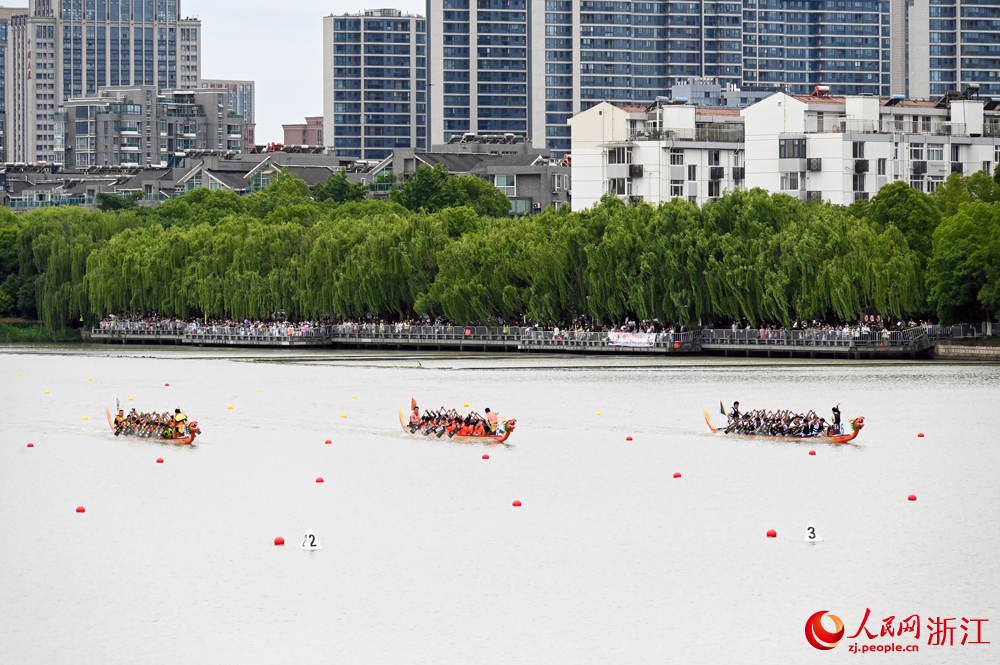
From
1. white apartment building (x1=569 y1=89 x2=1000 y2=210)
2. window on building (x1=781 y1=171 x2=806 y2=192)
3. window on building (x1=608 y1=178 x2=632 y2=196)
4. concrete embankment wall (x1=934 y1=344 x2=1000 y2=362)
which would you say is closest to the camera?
concrete embankment wall (x1=934 y1=344 x2=1000 y2=362)

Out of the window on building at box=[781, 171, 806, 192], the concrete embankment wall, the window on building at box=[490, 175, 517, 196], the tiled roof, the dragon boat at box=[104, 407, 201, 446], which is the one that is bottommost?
the dragon boat at box=[104, 407, 201, 446]

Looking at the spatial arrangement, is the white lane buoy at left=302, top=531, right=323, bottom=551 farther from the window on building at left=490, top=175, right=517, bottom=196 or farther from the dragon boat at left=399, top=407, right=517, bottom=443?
the window on building at left=490, top=175, right=517, bottom=196

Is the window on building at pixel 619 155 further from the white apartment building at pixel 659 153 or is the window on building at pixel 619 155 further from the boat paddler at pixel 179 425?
the boat paddler at pixel 179 425

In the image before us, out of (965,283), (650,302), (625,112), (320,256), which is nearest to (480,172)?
(625,112)

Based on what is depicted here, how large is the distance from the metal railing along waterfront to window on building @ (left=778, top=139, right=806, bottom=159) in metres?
28.6

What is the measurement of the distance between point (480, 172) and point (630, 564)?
12974 cm

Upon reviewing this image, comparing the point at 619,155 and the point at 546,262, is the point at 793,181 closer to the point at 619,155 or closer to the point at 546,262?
the point at 619,155

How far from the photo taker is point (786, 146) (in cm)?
11769

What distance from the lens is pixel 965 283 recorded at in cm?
8381

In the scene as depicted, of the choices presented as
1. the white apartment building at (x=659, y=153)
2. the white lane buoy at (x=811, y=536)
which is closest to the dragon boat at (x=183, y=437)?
the white lane buoy at (x=811, y=536)

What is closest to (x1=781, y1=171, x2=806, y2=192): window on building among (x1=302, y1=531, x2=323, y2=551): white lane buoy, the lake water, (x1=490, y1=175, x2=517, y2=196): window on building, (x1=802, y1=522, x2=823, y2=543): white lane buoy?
the lake water

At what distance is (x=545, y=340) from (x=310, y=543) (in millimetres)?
60689

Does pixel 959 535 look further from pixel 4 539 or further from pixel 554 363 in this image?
pixel 554 363

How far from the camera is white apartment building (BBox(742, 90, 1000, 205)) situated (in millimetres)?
115125
